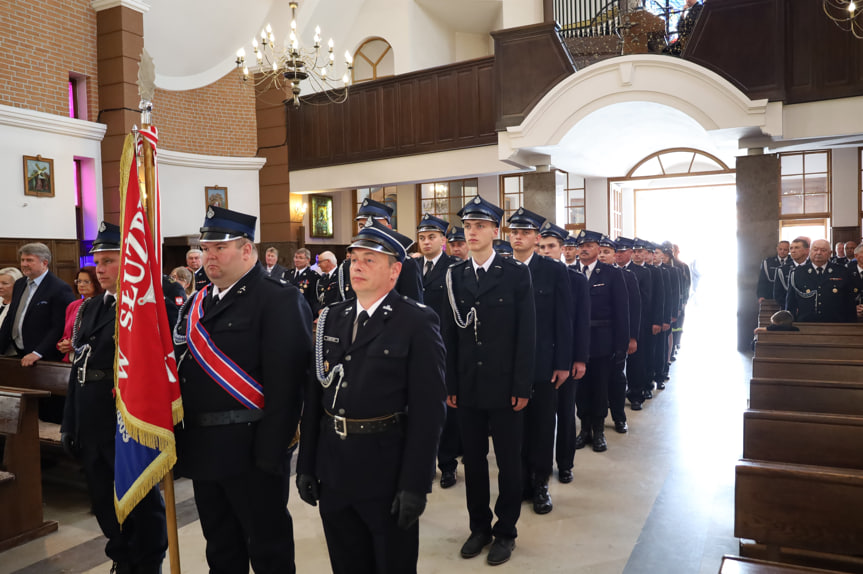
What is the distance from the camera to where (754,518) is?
1.99 meters

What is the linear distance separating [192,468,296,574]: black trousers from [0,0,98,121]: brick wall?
28.7ft

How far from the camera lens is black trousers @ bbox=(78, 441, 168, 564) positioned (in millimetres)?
2586

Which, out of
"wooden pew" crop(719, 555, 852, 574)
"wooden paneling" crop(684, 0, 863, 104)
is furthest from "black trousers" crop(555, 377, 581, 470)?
"wooden paneling" crop(684, 0, 863, 104)

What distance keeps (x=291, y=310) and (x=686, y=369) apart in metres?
6.78

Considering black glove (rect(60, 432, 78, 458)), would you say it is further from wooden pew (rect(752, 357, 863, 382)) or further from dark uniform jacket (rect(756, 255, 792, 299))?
dark uniform jacket (rect(756, 255, 792, 299))

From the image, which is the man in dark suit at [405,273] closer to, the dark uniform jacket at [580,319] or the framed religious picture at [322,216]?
the dark uniform jacket at [580,319]

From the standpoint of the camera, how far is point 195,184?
38.8ft

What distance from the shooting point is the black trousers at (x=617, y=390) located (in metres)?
4.99

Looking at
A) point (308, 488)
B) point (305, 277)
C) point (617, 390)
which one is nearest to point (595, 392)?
point (617, 390)

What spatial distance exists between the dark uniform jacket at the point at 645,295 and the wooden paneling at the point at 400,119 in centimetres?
429

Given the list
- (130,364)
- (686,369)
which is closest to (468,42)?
(686,369)

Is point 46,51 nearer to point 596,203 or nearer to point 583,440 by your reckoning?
point 583,440

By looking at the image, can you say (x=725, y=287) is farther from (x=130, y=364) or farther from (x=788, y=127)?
(x=130, y=364)

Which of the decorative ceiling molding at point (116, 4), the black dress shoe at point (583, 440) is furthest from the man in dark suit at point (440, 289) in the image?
the decorative ceiling molding at point (116, 4)
